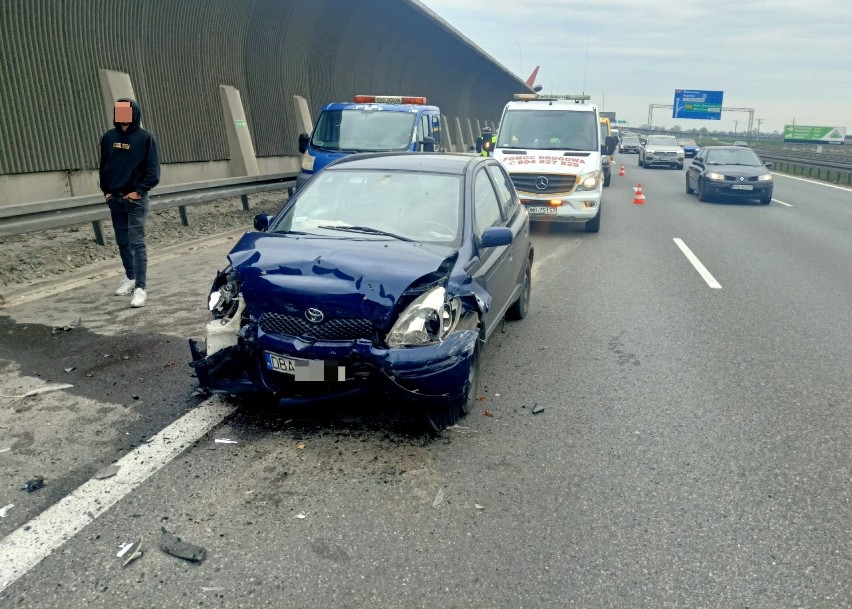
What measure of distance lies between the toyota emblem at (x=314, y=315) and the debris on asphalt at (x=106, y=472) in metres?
1.29

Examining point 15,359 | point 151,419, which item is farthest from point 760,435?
point 15,359

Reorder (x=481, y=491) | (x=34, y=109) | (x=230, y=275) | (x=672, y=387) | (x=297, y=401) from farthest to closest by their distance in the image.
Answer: (x=34, y=109) → (x=672, y=387) → (x=230, y=275) → (x=297, y=401) → (x=481, y=491)

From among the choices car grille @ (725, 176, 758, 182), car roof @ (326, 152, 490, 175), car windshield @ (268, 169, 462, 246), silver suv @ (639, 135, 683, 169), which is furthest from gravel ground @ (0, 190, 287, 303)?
silver suv @ (639, 135, 683, 169)

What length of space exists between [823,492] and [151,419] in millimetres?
3832

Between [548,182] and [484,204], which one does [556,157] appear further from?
[484,204]

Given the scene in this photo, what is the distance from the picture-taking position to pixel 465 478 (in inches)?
150

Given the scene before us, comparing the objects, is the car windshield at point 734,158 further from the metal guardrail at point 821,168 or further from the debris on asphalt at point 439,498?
the debris on asphalt at point 439,498

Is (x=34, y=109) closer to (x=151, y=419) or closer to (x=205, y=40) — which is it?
(x=205, y=40)

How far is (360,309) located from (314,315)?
0.26 metres

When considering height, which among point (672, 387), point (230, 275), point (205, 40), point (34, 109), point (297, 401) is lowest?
point (672, 387)

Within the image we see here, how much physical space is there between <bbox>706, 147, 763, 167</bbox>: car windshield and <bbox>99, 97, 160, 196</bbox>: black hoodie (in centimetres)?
1740

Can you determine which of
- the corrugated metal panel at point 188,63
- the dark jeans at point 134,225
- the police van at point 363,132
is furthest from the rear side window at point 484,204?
the corrugated metal panel at point 188,63

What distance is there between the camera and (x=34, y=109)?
11.0m

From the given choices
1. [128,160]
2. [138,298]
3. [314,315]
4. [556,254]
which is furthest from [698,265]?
[314,315]
